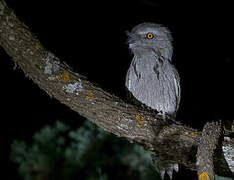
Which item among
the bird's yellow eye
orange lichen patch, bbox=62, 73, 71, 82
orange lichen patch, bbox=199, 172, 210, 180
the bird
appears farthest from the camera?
the bird's yellow eye

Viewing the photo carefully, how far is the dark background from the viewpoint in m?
3.28

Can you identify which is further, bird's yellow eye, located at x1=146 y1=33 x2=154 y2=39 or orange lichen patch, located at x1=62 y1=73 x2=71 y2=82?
bird's yellow eye, located at x1=146 y1=33 x2=154 y2=39

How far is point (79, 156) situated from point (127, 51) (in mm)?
1525

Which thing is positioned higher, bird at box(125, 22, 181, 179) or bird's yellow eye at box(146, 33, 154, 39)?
bird's yellow eye at box(146, 33, 154, 39)

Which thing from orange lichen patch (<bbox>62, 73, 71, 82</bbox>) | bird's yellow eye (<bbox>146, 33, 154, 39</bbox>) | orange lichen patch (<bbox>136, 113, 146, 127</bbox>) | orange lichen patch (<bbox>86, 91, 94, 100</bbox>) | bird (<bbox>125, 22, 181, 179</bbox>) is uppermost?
bird's yellow eye (<bbox>146, 33, 154, 39</bbox>)

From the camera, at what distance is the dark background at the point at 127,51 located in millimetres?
3277

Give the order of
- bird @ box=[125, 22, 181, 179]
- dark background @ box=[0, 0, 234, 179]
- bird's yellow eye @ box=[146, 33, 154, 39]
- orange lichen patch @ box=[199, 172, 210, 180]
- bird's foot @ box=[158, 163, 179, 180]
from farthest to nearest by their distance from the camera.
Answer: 1. dark background @ box=[0, 0, 234, 179]
2. bird's yellow eye @ box=[146, 33, 154, 39]
3. bird @ box=[125, 22, 181, 179]
4. bird's foot @ box=[158, 163, 179, 180]
5. orange lichen patch @ box=[199, 172, 210, 180]

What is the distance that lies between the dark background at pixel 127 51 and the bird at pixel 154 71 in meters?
0.52

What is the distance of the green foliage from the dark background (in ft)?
1.39

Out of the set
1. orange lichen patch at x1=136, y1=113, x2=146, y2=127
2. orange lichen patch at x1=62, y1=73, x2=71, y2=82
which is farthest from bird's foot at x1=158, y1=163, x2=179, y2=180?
orange lichen patch at x1=62, y1=73, x2=71, y2=82

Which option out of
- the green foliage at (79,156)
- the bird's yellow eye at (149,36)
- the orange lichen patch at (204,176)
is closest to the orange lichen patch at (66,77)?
the orange lichen patch at (204,176)

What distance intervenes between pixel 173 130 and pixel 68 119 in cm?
269

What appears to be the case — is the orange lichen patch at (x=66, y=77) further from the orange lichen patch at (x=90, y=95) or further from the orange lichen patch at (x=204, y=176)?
the orange lichen patch at (x=204, y=176)

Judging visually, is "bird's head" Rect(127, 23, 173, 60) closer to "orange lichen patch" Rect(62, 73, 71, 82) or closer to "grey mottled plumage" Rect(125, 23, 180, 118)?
"grey mottled plumage" Rect(125, 23, 180, 118)
